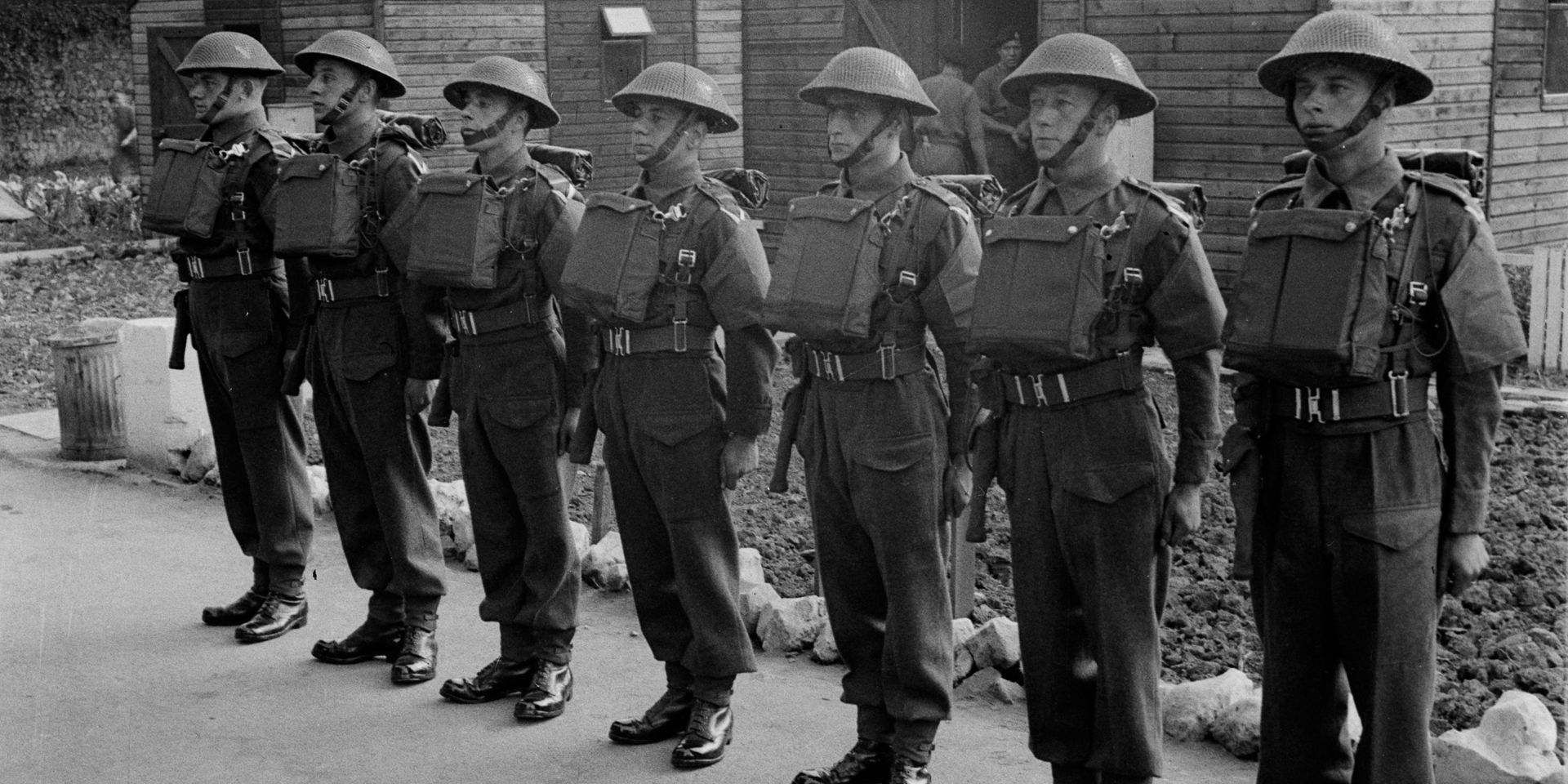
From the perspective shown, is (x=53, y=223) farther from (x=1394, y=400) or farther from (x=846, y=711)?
(x=1394, y=400)

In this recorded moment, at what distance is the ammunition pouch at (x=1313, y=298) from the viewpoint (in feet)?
13.5

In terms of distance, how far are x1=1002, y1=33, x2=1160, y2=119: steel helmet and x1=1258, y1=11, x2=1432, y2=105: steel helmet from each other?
43 cm

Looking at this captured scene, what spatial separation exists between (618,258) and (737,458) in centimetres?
77

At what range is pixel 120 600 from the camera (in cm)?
793

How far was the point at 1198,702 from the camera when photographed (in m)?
5.66

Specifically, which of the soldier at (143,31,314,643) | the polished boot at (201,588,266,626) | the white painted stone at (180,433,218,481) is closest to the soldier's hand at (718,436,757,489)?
the soldier at (143,31,314,643)

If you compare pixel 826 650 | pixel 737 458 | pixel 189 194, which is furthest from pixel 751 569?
pixel 189 194

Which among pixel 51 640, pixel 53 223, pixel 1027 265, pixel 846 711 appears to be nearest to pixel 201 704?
pixel 51 640

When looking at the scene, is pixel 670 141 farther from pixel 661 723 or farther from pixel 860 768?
pixel 860 768

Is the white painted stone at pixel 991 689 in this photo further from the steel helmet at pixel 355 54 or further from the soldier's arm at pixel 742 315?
the steel helmet at pixel 355 54

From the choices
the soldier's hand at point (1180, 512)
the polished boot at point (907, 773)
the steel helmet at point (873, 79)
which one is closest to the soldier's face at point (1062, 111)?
the steel helmet at point (873, 79)

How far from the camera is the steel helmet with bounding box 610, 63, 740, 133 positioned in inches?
221

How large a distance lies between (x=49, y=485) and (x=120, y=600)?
257 cm

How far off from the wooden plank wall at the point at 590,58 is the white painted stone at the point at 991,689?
13.8 metres
